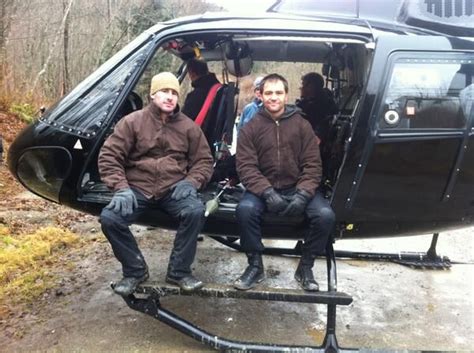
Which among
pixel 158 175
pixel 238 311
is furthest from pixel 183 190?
pixel 238 311

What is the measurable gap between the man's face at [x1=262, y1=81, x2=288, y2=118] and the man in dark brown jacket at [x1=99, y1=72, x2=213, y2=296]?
1.76 feet

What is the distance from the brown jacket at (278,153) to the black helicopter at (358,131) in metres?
0.24

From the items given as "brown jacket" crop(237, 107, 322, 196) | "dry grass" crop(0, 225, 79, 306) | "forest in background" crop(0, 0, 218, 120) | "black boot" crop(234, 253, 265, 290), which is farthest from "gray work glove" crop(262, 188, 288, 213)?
"forest in background" crop(0, 0, 218, 120)

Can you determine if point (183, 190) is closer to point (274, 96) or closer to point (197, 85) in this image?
point (274, 96)

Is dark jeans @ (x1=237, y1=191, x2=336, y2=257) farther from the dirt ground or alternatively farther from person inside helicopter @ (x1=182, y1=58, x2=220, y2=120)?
person inside helicopter @ (x1=182, y1=58, x2=220, y2=120)

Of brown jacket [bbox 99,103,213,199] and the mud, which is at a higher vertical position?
brown jacket [bbox 99,103,213,199]

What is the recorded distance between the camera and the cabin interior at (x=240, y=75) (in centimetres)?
353

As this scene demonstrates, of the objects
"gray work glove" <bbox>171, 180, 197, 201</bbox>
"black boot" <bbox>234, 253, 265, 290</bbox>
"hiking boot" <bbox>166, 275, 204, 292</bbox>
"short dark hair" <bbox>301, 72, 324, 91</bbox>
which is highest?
"short dark hair" <bbox>301, 72, 324, 91</bbox>

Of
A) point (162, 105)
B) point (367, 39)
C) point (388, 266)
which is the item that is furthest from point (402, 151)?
point (388, 266)

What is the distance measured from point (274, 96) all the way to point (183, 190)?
36.5 inches

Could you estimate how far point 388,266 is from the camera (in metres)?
5.05

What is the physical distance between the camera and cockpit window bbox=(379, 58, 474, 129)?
3.11m

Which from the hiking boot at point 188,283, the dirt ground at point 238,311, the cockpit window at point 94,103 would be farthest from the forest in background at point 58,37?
the hiking boot at point 188,283

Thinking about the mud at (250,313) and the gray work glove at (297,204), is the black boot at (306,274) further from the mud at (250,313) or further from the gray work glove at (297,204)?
the mud at (250,313)
